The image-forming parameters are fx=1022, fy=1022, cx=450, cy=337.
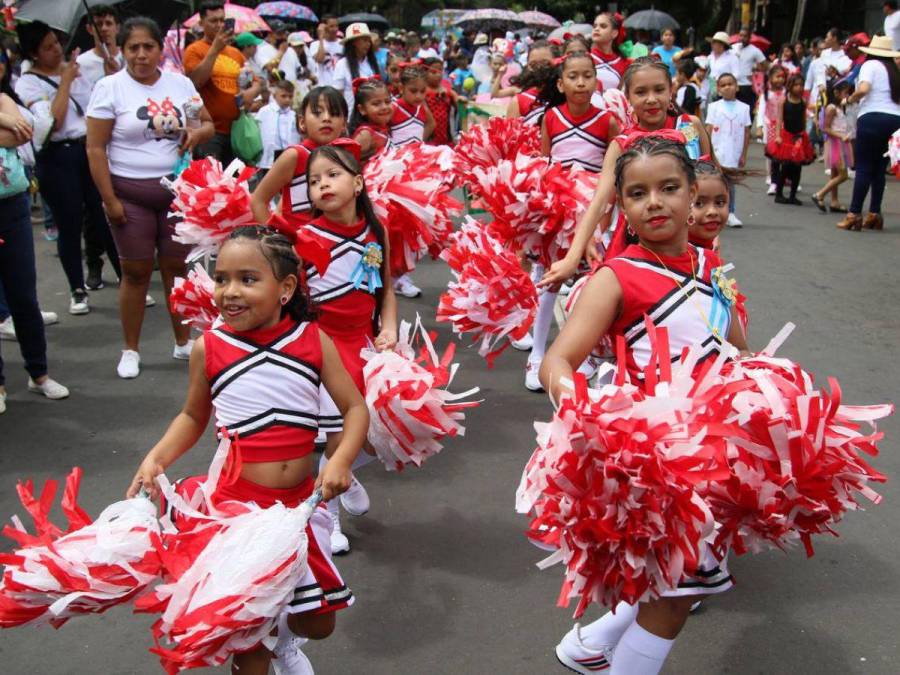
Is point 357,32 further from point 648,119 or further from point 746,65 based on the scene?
point 746,65

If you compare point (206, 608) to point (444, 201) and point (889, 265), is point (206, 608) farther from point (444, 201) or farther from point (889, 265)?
point (889, 265)

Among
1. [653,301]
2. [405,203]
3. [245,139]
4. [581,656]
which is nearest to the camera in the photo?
[653,301]

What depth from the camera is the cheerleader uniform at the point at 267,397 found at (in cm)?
282

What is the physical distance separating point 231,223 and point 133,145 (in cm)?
111

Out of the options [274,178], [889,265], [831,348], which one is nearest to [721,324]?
[274,178]

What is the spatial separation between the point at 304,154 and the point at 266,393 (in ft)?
6.67

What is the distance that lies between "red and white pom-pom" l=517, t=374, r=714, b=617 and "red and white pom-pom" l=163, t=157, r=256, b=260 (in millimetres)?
3204

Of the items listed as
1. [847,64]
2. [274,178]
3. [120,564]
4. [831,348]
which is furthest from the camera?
[847,64]

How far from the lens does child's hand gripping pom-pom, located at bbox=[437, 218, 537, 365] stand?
15.3 feet

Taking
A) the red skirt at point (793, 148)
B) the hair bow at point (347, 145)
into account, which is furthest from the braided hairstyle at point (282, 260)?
the red skirt at point (793, 148)

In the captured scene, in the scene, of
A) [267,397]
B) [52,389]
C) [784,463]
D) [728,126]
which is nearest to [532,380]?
[52,389]

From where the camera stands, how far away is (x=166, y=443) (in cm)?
284

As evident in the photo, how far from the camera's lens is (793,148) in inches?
485

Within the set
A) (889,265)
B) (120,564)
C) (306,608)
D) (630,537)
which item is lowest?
(889,265)
